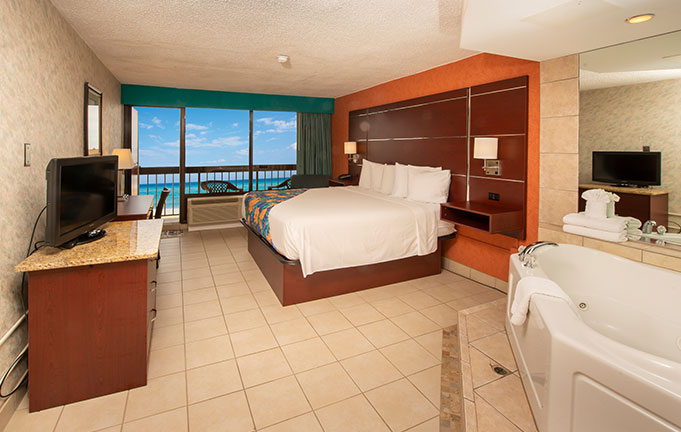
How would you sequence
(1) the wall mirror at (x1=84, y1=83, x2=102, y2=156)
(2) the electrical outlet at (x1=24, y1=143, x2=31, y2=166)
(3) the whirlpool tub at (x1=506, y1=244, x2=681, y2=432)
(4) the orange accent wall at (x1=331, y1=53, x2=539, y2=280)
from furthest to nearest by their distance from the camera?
(1) the wall mirror at (x1=84, y1=83, x2=102, y2=156), (4) the orange accent wall at (x1=331, y1=53, x2=539, y2=280), (2) the electrical outlet at (x1=24, y1=143, x2=31, y2=166), (3) the whirlpool tub at (x1=506, y1=244, x2=681, y2=432)

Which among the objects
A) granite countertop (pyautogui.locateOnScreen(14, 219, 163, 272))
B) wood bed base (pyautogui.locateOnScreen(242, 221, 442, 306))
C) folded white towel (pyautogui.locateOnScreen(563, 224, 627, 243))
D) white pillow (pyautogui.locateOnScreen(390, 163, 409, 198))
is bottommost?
wood bed base (pyautogui.locateOnScreen(242, 221, 442, 306))

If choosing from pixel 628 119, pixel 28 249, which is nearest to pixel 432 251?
pixel 628 119

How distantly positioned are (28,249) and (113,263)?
649mm

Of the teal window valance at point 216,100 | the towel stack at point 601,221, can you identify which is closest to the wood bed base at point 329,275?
the towel stack at point 601,221

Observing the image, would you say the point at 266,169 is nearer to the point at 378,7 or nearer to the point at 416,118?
the point at 416,118

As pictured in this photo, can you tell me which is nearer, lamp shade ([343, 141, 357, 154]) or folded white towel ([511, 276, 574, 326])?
folded white towel ([511, 276, 574, 326])

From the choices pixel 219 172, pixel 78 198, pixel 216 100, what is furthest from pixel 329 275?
pixel 219 172

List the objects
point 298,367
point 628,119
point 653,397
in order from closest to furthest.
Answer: point 653,397, point 298,367, point 628,119

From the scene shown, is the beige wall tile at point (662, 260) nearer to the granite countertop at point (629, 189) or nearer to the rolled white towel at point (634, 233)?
the rolled white towel at point (634, 233)

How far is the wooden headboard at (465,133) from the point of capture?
3406mm

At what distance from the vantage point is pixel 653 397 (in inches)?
42.6

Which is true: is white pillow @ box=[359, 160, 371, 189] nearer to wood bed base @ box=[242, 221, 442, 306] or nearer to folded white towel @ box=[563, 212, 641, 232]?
wood bed base @ box=[242, 221, 442, 306]

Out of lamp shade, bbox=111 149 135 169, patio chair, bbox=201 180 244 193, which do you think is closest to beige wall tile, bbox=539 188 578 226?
lamp shade, bbox=111 149 135 169

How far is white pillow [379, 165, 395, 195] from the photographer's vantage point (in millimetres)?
4863
